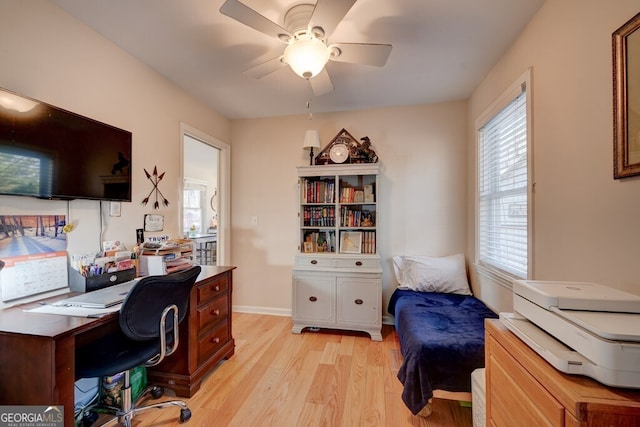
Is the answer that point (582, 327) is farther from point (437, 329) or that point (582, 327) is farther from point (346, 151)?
point (346, 151)

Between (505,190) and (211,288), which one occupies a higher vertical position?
(505,190)

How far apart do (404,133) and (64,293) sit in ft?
10.2

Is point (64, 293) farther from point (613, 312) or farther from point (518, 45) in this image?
point (518, 45)

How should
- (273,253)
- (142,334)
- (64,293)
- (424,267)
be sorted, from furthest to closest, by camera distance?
1. (273,253)
2. (424,267)
3. (64,293)
4. (142,334)

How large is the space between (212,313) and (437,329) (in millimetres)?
1647

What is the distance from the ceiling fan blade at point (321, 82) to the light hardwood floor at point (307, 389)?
218cm

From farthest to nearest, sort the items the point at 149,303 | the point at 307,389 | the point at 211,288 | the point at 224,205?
the point at 224,205
the point at 211,288
the point at 307,389
the point at 149,303

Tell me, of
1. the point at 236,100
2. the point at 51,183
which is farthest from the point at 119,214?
the point at 236,100

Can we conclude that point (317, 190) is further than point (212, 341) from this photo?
Yes

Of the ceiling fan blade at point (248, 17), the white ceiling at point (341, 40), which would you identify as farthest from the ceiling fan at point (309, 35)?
the white ceiling at point (341, 40)

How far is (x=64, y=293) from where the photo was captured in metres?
1.55

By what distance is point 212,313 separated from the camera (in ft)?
6.89

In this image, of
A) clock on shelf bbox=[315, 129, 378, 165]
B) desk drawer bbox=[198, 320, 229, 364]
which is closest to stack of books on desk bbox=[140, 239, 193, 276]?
desk drawer bbox=[198, 320, 229, 364]

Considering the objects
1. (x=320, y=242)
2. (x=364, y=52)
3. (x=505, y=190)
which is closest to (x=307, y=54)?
(x=364, y=52)
